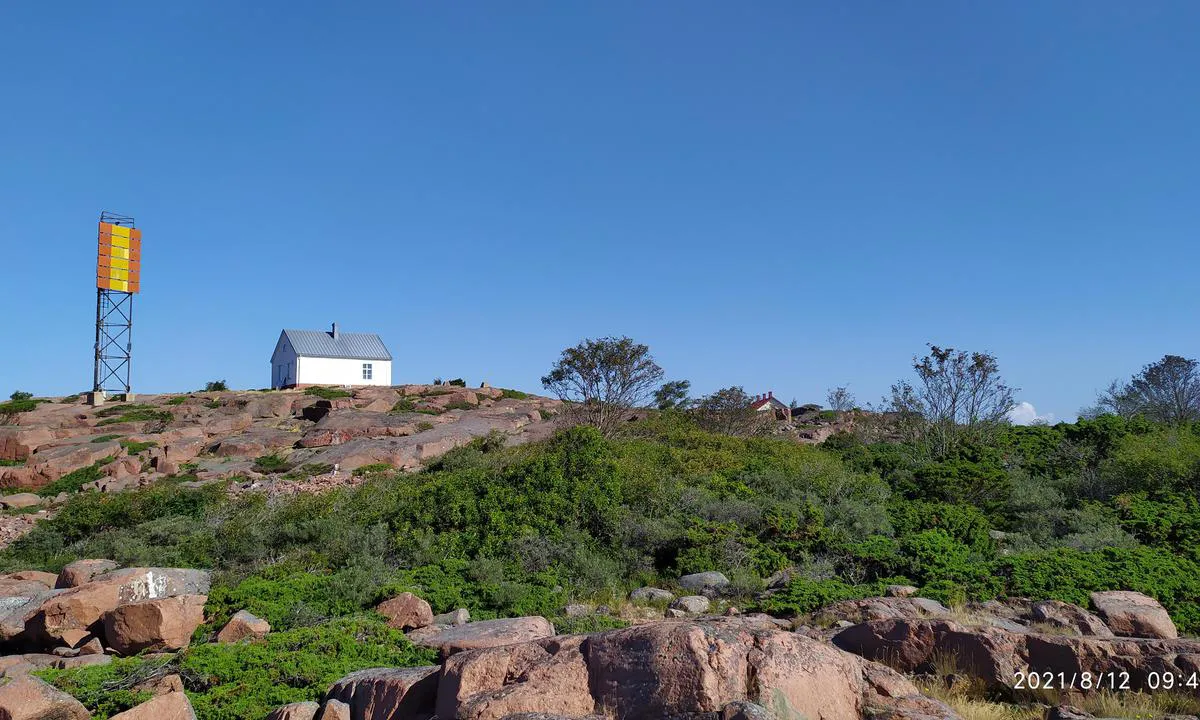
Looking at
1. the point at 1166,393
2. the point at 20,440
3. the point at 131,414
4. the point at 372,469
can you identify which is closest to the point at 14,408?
the point at 131,414

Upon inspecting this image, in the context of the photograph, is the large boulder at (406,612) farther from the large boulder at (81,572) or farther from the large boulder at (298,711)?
the large boulder at (81,572)

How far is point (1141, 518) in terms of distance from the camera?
12914 mm

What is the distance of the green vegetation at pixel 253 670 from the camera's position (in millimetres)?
5914

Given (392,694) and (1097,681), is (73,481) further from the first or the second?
(1097,681)

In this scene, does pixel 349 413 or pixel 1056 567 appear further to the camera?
pixel 349 413

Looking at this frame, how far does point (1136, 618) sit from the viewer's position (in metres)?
7.76

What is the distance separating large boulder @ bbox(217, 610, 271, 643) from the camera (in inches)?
307

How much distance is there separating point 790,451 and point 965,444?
4.97 metres

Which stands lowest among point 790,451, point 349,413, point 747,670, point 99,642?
point 99,642

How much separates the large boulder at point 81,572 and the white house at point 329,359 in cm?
3930

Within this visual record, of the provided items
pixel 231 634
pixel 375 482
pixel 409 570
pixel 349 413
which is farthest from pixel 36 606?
pixel 349 413

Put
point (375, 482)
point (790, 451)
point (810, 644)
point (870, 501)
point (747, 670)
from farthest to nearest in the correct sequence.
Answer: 1. point (790, 451)
2. point (375, 482)
3. point (870, 501)
4. point (810, 644)
5. point (747, 670)

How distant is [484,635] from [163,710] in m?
2.49

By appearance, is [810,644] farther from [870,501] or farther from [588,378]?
[588,378]
